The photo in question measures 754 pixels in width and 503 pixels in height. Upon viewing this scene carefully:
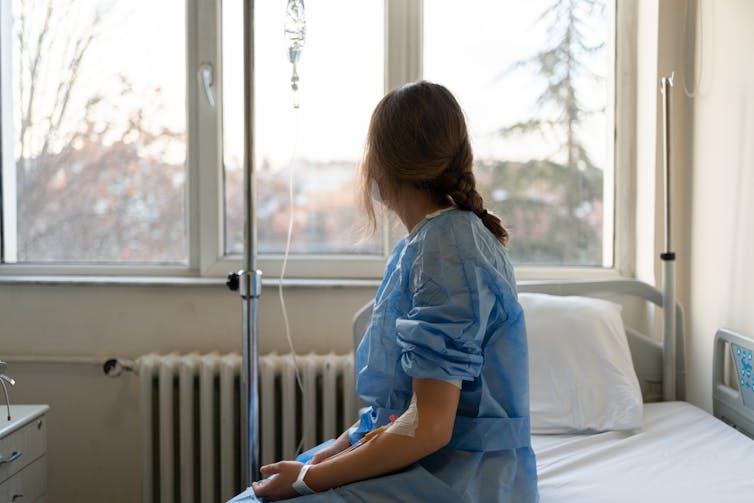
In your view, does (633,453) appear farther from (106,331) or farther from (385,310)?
(106,331)

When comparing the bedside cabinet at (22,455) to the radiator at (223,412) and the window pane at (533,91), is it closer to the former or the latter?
the radiator at (223,412)

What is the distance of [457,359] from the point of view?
105 cm

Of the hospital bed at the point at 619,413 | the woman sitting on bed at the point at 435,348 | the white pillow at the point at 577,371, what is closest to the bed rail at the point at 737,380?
the hospital bed at the point at 619,413

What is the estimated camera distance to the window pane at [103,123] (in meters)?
2.40

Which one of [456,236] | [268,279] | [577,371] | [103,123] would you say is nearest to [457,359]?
[456,236]

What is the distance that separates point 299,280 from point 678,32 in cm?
131

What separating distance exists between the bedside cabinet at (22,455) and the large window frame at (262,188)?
70 centimetres

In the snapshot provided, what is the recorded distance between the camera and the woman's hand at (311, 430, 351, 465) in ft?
4.24

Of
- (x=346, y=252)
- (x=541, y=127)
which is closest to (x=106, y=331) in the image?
(x=346, y=252)

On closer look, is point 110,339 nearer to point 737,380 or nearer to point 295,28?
point 295,28

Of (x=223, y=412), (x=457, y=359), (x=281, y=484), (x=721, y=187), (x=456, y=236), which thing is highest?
(x=721, y=187)

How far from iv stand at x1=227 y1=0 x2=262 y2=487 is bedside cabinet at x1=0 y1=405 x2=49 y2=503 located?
1.68ft

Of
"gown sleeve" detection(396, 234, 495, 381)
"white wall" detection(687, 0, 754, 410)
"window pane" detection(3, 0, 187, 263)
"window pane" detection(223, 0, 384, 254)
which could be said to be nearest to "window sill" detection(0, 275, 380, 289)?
"window pane" detection(3, 0, 187, 263)

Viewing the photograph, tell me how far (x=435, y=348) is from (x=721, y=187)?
1235mm
